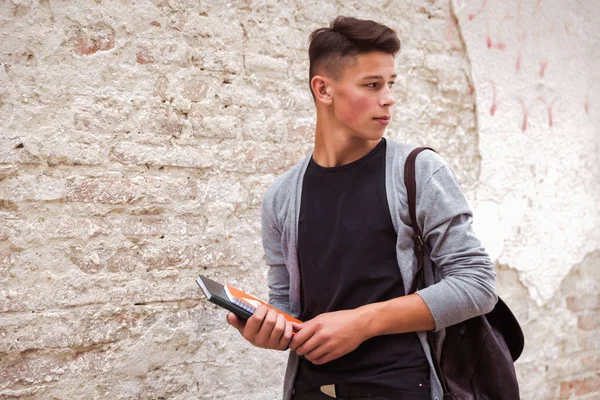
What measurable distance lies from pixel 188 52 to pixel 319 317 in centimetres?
168

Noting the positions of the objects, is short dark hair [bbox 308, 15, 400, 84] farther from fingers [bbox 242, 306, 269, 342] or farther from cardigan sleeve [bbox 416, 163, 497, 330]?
fingers [bbox 242, 306, 269, 342]

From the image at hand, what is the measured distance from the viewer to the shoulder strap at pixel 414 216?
1656 millimetres

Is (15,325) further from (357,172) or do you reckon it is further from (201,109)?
(357,172)

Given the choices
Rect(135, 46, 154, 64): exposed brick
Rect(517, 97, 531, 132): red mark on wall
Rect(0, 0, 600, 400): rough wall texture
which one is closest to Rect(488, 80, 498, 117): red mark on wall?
Rect(517, 97, 531, 132): red mark on wall

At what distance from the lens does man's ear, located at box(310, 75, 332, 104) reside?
1.86 meters

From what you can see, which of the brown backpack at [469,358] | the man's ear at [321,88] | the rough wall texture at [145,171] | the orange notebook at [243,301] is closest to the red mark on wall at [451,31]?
the rough wall texture at [145,171]

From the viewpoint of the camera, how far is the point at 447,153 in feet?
12.0

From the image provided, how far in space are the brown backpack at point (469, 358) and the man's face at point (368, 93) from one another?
14cm

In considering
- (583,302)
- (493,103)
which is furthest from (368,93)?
(583,302)

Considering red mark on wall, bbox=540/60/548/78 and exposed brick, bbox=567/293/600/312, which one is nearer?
red mark on wall, bbox=540/60/548/78

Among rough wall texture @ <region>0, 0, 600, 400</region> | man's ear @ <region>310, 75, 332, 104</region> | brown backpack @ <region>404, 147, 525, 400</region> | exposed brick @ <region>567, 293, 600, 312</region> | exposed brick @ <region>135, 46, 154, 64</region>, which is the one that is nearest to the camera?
brown backpack @ <region>404, 147, 525, 400</region>

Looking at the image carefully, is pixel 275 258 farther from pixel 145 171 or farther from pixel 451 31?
pixel 451 31

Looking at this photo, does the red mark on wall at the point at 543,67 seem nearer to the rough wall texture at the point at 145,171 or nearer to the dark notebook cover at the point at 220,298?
the rough wall texture at the point at 145,171

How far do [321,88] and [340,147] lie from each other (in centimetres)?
18
